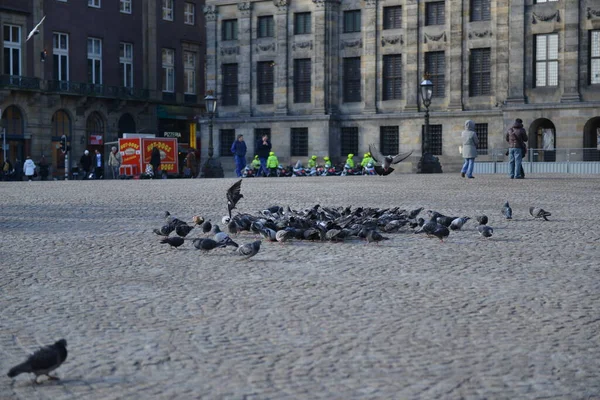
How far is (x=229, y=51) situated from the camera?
5669 centimetres

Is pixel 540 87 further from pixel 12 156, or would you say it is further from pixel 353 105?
pixel 12 156

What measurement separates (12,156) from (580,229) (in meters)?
47.7

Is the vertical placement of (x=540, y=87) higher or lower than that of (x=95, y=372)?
higher

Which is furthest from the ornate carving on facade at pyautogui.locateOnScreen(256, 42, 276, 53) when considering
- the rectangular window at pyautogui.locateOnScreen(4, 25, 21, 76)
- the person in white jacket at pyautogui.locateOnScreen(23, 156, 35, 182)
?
the person in white jacket at pyautogui.locateOnScreen(23, 156, 35, 182)

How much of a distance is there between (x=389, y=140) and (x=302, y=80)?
597 centimetres

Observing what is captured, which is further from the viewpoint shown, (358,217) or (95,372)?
(358,217)

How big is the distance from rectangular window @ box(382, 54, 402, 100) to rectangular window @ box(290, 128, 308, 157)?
16.9 feet

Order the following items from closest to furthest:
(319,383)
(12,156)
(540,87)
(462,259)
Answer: (319,383) < (462,259) < (540,87) < (12,156)

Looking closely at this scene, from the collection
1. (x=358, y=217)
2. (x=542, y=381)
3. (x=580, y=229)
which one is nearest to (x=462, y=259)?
(x=358, y=217)

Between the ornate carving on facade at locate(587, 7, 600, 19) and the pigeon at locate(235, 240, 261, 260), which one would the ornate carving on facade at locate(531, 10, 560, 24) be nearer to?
the ornate carving on facade at locate(587, 7, 600, 19)

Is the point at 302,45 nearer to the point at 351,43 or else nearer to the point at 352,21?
the point at 351,43

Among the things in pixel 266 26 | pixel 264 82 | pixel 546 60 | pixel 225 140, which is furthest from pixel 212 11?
pixel 546 60

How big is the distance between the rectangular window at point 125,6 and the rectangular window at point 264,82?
37.1 ft

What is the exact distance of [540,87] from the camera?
155ft
